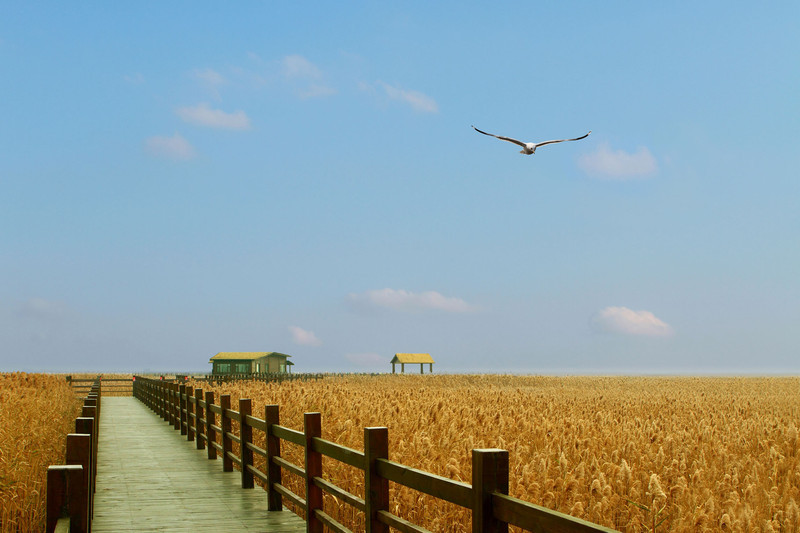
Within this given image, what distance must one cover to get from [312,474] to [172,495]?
3679 mm

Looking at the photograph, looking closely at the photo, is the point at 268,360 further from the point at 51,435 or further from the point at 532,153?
the point at 51,435

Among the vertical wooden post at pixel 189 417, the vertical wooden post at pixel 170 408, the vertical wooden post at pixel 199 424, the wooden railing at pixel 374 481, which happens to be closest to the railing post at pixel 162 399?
the vertical wooden post at pixel 170 408

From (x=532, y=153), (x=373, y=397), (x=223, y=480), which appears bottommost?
(x=223, y=480)

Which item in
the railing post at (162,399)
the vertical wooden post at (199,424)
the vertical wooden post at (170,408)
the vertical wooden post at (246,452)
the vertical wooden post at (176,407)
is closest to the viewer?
the vertical wooden post at (246,452)

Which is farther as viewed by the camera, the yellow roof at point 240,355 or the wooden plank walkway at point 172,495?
the yellow roof at point 240,355

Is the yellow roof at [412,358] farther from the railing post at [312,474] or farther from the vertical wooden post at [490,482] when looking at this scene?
the vertical wooden post at [490,482]

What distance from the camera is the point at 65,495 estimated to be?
406 centimetres

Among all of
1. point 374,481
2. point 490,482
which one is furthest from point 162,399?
point 490,482

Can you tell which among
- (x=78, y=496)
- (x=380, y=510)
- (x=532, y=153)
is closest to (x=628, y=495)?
(x=380, y=510)

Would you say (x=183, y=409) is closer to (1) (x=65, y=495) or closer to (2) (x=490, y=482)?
(1) (x=65, y=495)

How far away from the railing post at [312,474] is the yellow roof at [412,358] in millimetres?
75336

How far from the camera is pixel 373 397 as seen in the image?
18.4 m

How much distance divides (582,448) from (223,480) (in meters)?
6.10

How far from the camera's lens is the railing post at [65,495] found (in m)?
4.02
